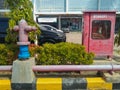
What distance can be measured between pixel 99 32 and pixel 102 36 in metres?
0.18

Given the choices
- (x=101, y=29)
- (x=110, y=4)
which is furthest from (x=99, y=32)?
(x=110, y=4)


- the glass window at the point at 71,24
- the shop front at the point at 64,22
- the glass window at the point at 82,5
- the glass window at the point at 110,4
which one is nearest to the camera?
the glass window at the point at 110,4

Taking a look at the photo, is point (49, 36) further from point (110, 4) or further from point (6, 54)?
point (110, 4)

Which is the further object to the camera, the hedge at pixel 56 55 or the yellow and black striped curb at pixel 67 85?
the hedge at pixel 56 55

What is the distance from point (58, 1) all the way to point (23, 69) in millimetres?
21581

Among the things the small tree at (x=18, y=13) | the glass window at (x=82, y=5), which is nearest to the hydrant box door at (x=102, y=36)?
the small tree at (x=18, y=13)

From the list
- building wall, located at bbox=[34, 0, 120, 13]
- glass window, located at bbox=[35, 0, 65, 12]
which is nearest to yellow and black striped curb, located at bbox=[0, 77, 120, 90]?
building wall, located at bbox=[34, 0, 120, 13]

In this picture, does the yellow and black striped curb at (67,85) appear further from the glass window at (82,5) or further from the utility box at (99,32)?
the glass window at (82,5)

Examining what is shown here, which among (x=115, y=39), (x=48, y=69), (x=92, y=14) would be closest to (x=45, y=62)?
(x=48, y=69)

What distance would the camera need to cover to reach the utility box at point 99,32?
8.02 meters

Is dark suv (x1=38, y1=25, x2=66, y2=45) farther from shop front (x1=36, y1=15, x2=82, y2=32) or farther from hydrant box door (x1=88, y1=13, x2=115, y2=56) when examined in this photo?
shop front (x1=36, y1=15, x2=82, y2=32)

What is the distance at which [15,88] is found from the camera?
188 inches

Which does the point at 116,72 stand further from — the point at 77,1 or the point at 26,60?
Result: the point at 77,1

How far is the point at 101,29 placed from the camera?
8.19 metres
